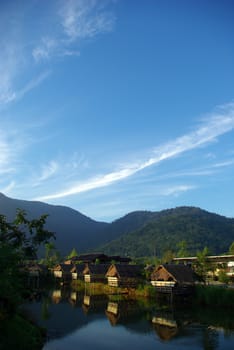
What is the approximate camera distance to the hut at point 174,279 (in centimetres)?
3800

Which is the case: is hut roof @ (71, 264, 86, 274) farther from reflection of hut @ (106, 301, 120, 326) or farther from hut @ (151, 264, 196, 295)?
reflection of hut @ (106, 301, 120, 326)

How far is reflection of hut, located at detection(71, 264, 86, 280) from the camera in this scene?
67.9 m

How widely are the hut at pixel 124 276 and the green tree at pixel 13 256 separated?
27.6 m

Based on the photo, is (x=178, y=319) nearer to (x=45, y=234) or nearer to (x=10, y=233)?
(x=45, y=234)

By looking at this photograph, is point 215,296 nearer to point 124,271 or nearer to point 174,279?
point 174,279

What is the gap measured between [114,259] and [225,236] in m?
88.9

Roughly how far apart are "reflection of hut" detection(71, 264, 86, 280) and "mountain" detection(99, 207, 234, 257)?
67069 mm

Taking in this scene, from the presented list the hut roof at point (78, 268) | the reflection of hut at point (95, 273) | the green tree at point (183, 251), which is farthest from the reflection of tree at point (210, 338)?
the green tree at point (183, 251)

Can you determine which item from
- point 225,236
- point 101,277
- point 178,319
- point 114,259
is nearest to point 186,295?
point 178,319

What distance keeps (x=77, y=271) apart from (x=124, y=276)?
1994 centimetres

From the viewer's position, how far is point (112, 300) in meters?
42.2

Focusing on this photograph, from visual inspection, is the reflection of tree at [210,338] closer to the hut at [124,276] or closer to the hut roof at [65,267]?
the hut at [124,276]

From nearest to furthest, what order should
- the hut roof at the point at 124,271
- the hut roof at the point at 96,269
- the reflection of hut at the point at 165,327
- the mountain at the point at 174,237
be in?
the reflection of hut at the point at 165,327 → the hut roof at the point at 124,271 → the hut roof at the point at 96,269 → the mountain at the point at 174,237

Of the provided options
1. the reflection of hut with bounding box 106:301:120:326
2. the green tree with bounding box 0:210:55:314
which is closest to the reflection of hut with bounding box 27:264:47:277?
the reflection of hut with bounding box 106:301:120:326
